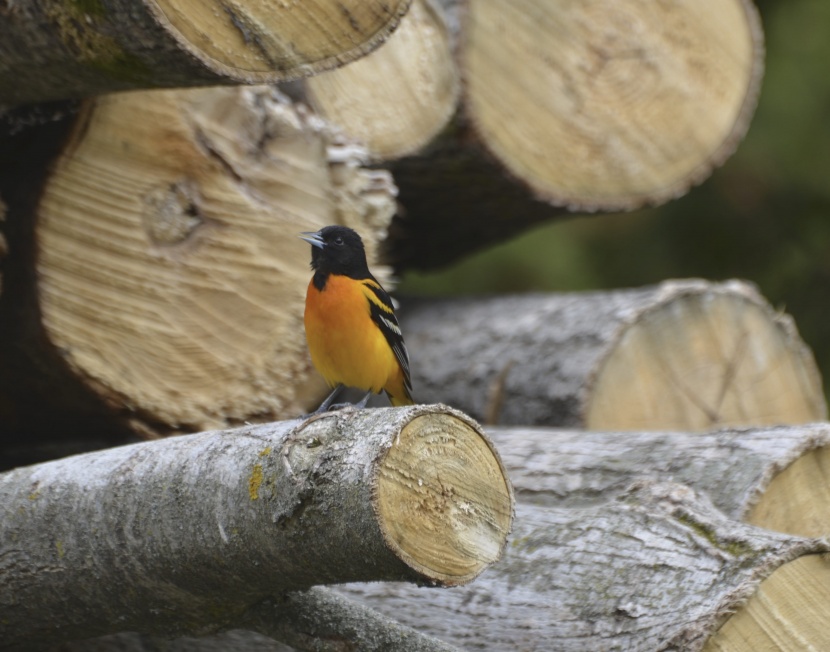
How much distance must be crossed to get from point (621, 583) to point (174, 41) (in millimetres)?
1671

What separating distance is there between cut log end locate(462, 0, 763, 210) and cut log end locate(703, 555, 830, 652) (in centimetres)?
239

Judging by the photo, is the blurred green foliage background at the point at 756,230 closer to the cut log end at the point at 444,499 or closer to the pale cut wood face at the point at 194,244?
the pale cut wood face at the point at 194,244

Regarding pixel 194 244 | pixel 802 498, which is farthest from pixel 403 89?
pixel 802 498

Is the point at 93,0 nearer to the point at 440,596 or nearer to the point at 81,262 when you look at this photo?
the point at 81,262

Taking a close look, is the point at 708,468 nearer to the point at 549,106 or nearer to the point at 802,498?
the point at 802,498

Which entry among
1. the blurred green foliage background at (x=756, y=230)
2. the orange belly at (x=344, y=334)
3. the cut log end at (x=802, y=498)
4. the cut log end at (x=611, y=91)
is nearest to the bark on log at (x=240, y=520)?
the orange belly at (x=344, y=334)

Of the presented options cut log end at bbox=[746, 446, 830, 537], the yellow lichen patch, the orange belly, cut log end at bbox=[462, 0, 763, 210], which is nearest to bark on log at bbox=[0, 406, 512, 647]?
the yellow lichen patch

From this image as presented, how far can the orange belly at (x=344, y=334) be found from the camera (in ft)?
10.7

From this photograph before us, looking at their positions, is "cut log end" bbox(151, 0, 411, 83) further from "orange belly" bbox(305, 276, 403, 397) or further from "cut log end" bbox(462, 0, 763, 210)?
"cut log end" bbox(462, 0, 763, 210)

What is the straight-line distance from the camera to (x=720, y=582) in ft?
8.29

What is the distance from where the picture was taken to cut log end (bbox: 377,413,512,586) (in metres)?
2.10

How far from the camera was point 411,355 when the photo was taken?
4961mm

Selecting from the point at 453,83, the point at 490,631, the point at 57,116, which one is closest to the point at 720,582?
the point at 490,631

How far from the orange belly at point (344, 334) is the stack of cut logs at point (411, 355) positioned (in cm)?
44
